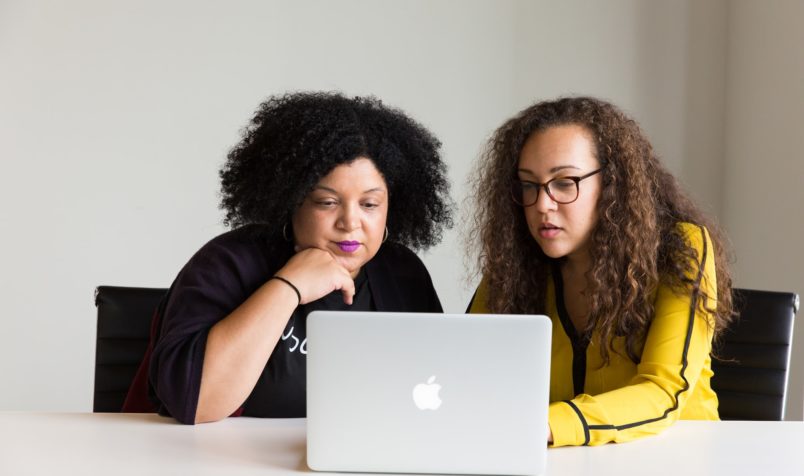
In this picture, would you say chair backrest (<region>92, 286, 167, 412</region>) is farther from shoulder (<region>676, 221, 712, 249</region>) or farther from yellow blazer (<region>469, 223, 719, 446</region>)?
shoulder (<region>676, 221, 712, 249</region>)

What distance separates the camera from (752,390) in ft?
6.63

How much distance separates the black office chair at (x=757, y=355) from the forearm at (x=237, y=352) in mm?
1022

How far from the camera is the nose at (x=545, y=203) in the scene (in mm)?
1799

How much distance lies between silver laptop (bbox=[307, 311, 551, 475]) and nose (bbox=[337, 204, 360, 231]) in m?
0.57

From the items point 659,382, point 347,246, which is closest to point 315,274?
point 347,246

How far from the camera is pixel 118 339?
201cm

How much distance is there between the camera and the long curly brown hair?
1.77 m

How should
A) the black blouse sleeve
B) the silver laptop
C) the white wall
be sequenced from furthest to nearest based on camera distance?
the white wall
the black blouse sleeve
the silver laptop

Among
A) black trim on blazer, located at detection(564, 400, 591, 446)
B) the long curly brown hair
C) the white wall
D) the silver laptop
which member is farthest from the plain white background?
the silver laptop

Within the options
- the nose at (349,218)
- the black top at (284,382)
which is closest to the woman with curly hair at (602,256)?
the nose at (349,218)

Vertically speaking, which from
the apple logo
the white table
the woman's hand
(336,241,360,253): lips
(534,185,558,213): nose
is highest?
(534,185,558,213): nose

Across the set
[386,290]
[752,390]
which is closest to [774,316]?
[752,390]

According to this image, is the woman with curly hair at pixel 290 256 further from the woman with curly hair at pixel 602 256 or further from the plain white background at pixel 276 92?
the plain white background at pixel 276 92

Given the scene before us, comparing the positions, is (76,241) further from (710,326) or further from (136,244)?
(710,326)
